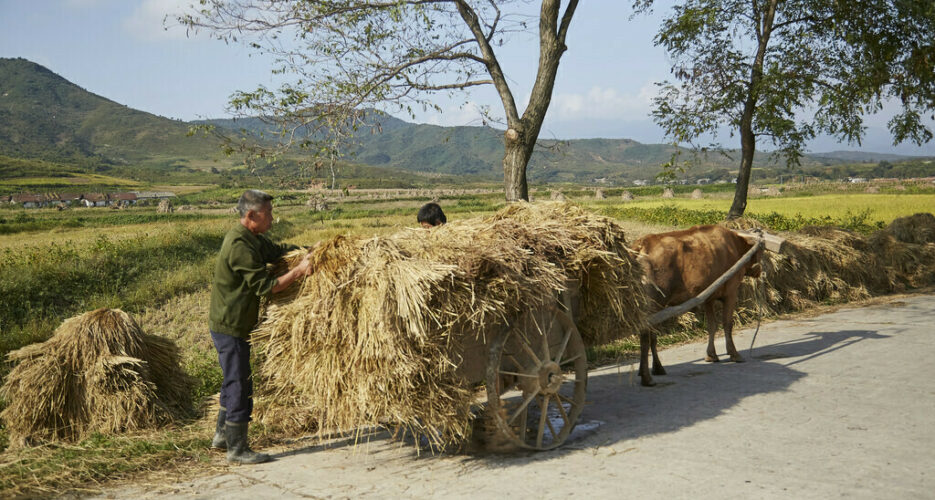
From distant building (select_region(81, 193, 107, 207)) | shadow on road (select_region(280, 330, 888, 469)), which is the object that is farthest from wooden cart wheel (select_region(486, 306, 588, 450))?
distant building (select_region(81, 193, 107, 207))

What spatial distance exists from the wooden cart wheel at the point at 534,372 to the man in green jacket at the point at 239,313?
5.85 ft

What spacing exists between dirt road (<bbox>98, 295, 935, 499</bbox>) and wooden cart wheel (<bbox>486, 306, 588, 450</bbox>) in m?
0.21

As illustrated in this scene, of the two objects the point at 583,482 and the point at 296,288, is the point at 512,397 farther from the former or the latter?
the point at 296,288

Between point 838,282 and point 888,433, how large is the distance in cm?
862

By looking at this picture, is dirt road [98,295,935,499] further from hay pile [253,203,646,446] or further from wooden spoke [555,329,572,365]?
wooden spoke [555,329,572,365]

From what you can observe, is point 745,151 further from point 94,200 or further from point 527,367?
point 94,200

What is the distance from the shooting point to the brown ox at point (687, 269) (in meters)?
7.15

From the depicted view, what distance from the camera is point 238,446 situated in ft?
15.6

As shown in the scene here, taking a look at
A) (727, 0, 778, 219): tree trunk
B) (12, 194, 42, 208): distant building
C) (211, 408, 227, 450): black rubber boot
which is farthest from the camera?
(12, 194, 42, 208): distant building

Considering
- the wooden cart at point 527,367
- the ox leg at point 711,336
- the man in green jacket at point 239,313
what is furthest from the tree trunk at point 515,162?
the man in green jacket at point 239,313

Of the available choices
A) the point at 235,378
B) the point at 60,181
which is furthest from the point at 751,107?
the point at 60,181

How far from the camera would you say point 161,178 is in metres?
132

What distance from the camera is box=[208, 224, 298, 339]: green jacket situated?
15.5 ft

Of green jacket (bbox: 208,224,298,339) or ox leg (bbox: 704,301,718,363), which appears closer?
green jacket (bbox: 208,224,298,339)
